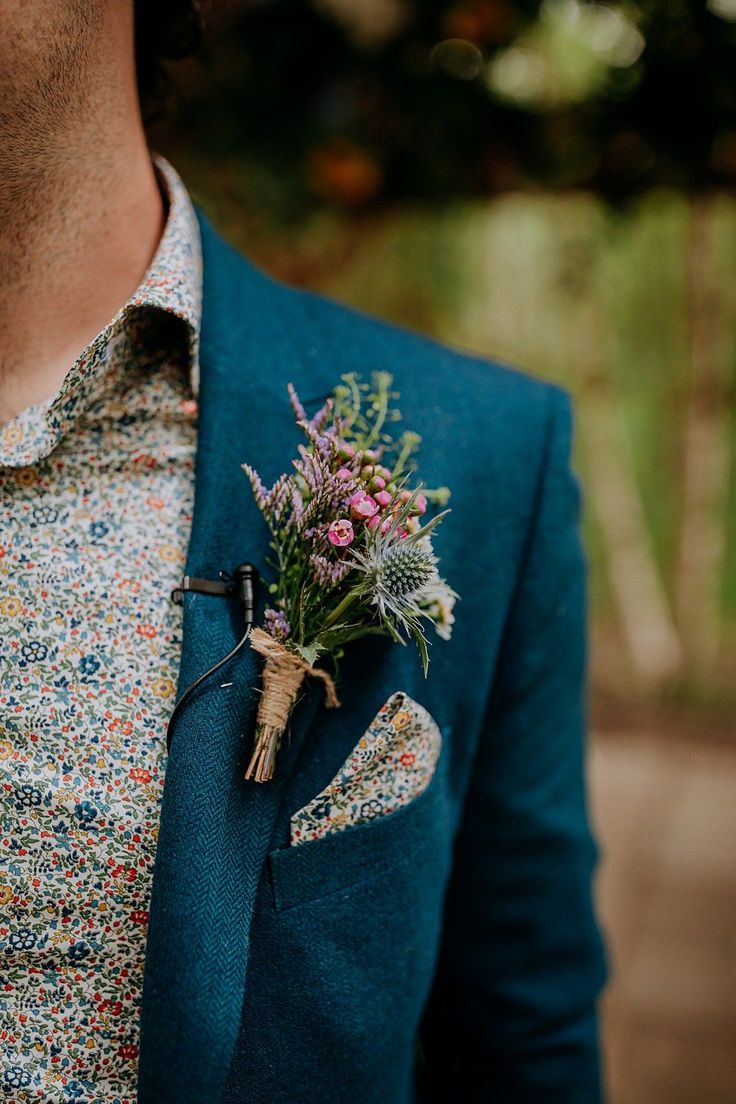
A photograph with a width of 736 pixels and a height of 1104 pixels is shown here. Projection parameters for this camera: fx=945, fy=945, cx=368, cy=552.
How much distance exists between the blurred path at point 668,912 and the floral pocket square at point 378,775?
1.56 m

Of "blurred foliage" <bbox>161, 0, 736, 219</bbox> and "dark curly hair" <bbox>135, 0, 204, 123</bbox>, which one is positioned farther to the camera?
"blurred foliage" <bbox>161, 0, 736, 219</bbox>

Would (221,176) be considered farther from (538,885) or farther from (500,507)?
(538,885)

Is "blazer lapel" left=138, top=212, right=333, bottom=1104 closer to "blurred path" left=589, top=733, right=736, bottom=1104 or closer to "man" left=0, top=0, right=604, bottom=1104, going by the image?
"man" left=0, top=0, right=604, bottom=1104

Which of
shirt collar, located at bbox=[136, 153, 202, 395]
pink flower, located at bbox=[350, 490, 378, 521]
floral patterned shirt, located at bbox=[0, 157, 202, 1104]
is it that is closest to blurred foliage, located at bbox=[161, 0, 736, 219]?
shirt collar, located at bbox=[136, 153, 202, 395]

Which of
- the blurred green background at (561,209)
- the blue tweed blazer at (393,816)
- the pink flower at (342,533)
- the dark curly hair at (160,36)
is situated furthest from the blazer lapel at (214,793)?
the blurred green background at (561,209)

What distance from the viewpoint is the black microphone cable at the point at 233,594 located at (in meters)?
0.84

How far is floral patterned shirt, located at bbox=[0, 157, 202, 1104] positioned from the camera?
34.0 inches

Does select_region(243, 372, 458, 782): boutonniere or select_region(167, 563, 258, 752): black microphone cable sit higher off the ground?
select_region(243, 372, 458, 782): boutonniere

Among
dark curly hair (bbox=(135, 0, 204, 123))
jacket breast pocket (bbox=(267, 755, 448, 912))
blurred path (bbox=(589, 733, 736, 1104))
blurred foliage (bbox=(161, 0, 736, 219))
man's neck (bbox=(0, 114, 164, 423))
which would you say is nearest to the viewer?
jacket breast pocket (bbox=(267, 755, 448, 912))

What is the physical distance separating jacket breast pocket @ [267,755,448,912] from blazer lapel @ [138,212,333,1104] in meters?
0.04

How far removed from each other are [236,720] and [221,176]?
171 centimetres

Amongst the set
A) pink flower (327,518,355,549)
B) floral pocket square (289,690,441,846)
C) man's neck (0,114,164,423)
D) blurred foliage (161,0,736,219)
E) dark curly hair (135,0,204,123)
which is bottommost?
floral pocket square (289,690,441,846)

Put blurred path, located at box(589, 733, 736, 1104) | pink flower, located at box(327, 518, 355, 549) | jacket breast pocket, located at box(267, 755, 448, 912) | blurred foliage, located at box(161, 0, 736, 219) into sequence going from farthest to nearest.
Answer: blurred path, located at box(589, 733, 736, 1104) < blurred foliage, located at box(161, 0, 736, 219) < jacket breast pocket, located at box(267, 755, 448, 912) < pink flower, located at box(327, 518, 355, 549)

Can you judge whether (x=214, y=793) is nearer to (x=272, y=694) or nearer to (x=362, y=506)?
(x=272, y=694)
